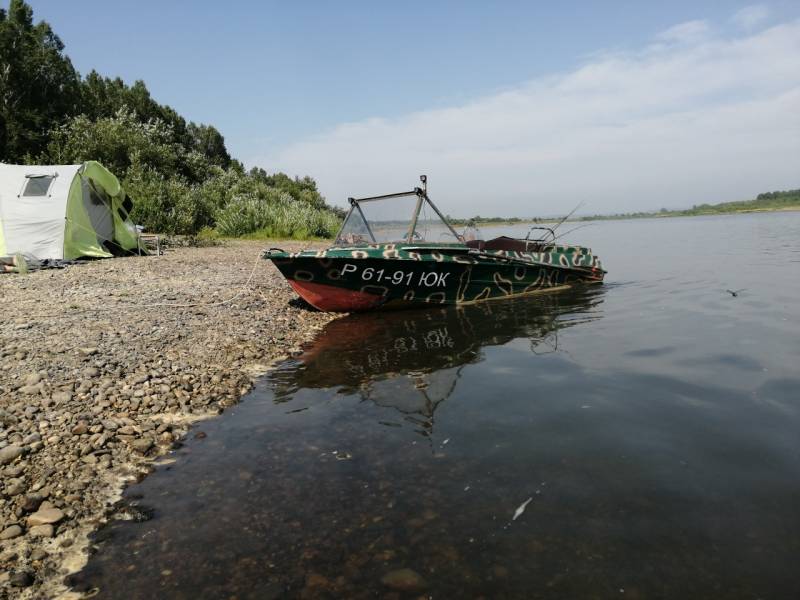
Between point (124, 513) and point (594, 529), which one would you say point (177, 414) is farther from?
point (594, 529)

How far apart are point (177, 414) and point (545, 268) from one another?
919 cm

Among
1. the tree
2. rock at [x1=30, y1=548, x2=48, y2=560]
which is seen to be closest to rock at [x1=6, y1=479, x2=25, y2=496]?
rock at [x1=30, y1=548, x2=48, y2=560]

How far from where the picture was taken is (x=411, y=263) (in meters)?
9.48

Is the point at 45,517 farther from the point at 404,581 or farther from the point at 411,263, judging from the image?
the point at 411,263

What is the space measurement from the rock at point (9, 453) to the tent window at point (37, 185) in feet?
43.4

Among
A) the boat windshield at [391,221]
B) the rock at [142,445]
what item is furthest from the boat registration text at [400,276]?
the rock at [142,445]

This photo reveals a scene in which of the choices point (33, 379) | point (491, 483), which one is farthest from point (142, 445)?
point (491, 483)

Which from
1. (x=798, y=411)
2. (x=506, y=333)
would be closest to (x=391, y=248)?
(x=506, y=333)

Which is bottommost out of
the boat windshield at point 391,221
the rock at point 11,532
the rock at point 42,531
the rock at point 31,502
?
the rock at point 42,531

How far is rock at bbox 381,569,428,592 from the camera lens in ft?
8.96

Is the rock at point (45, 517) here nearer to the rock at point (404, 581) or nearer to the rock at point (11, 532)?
the rock at point (11, 532)

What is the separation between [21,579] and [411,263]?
7.38 metres

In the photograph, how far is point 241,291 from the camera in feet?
35.6

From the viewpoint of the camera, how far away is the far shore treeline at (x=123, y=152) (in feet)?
86.4
